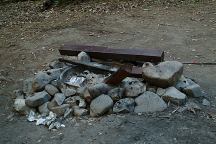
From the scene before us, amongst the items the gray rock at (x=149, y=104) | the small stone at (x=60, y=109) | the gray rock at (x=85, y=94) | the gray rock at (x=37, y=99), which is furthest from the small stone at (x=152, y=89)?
the gray rock at (x=37, y=99)

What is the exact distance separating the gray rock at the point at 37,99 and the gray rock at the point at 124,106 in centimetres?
99

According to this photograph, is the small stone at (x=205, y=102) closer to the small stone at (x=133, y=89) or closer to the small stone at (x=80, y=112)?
the small stone at (x=133, y=89)

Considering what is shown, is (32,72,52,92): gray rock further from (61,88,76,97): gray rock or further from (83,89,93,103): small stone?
(83,89,93,103): small stone

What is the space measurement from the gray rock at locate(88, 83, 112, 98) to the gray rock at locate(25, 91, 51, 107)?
2.17 feet

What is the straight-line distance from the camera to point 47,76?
18.6ft

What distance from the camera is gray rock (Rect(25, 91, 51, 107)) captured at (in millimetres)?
5371

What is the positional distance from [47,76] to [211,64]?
2.73 m

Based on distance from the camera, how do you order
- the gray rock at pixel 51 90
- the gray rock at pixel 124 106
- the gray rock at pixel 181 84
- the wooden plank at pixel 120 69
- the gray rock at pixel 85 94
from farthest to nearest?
the gray rock at pixel 51 90
the gray rock at pixel 181 84
the gray rock at pixel 85 94
the wooden plank at pixel 120 69
the gray rock at pixel 124 106

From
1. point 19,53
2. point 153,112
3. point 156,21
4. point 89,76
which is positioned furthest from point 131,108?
point 156,21

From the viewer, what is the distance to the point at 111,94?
A: 518 cm

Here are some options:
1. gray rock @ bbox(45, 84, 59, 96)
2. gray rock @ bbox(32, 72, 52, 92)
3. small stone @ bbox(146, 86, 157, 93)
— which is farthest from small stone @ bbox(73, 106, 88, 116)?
small stone @ bbox(146, 86, 157, 93)

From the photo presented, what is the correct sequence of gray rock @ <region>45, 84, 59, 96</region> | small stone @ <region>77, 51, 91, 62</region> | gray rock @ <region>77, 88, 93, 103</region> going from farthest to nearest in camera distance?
1. small stone @ <region>77, 51, 91, 62</region>
2. gray rock @ <region>45, 84, 59, 96</region>
3. gray rock @ <region>77, 88, 93, 103</region>

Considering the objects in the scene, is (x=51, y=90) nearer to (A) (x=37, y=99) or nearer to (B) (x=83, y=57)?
(A) (x=37, y=99)

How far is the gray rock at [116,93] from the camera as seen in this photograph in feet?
16.9
